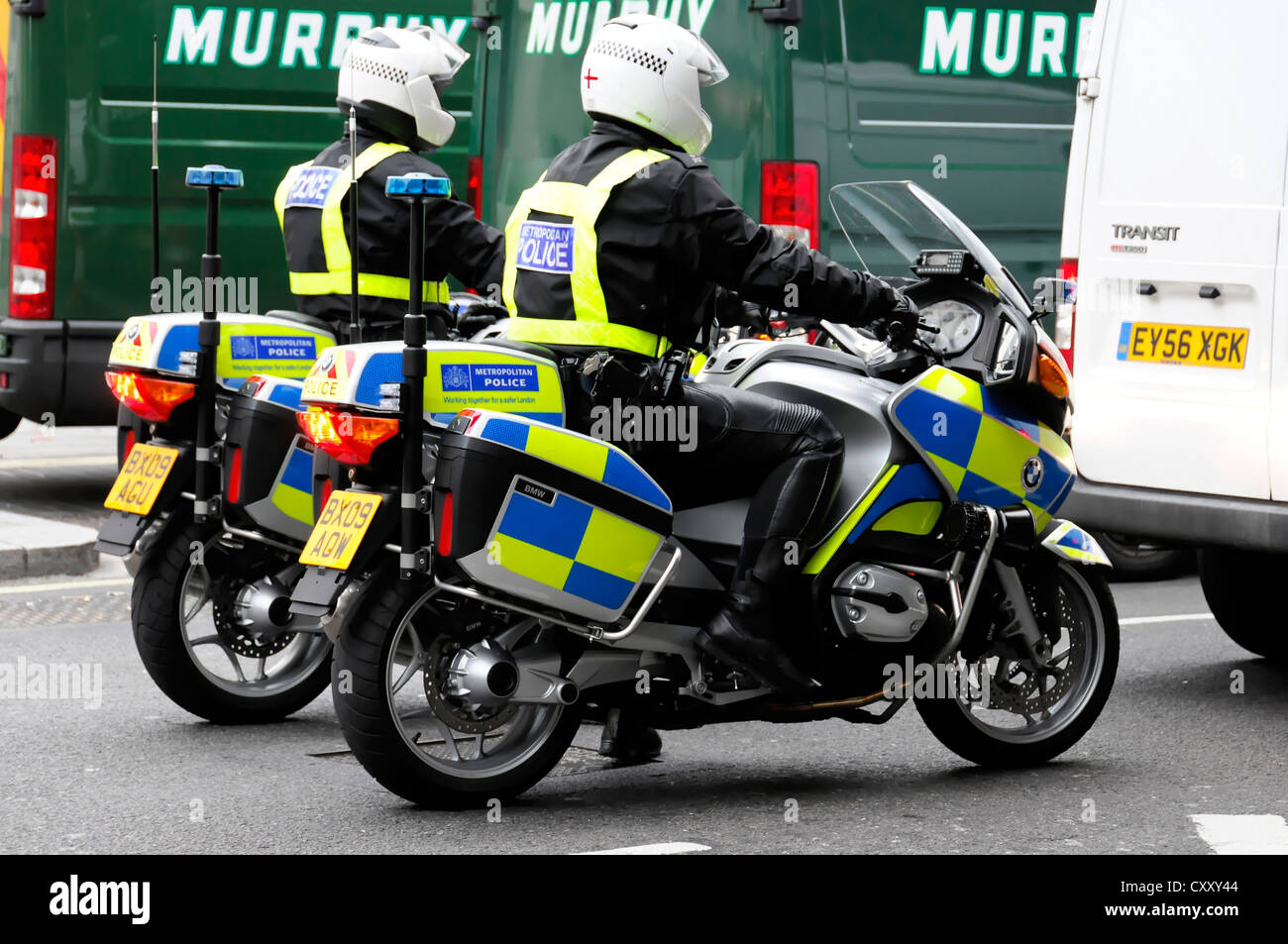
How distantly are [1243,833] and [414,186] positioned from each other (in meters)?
2.46

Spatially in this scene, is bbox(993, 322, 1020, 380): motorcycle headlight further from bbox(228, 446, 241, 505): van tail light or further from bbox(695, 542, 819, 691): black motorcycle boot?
bbox(228, 446, 241, 505): van tail light

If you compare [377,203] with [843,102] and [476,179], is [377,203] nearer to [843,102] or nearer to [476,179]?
[843,102]

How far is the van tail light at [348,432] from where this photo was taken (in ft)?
16.5

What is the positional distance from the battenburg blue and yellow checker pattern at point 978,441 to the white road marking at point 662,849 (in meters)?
1.24

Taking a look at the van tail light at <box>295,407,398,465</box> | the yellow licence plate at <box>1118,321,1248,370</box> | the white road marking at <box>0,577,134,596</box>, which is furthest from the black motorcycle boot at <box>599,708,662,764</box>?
the white road marking at <box>0,577,134,596</box>

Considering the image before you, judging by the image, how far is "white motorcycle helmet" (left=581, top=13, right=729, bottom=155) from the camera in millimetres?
5262

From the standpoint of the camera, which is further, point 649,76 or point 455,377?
point 649,76

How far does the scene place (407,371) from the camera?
5.00 m

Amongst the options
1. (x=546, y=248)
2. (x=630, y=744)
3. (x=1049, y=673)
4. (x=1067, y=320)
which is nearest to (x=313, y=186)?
(x=546, y=248)

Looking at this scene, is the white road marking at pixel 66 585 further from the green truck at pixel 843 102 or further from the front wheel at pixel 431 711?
the front wheel at pixel 431 711

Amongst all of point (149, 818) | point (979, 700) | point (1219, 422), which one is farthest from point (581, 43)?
point (149, 818)

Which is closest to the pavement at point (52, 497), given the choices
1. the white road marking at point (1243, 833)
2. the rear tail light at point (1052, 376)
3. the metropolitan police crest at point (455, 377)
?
the metropolitan police crest at point (455, 377)

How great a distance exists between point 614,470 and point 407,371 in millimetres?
537

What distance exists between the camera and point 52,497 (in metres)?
11.0
